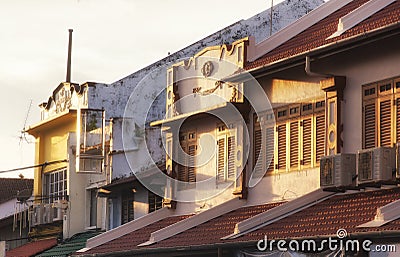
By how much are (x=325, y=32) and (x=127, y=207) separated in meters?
10.9

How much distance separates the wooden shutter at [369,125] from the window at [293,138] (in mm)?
1378

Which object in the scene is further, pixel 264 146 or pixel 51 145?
pixel 51 145

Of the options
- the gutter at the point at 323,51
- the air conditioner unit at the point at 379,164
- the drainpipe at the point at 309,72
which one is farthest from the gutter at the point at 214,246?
the gutter at the point at 323,51

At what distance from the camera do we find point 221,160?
24797 millimetres

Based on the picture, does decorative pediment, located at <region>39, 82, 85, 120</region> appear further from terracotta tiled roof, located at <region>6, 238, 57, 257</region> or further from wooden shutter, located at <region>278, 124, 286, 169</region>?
wooden shutter, located at <region>278, 124, 286, 169</region>

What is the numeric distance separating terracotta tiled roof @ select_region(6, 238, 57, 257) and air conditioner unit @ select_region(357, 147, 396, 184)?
55.4ft

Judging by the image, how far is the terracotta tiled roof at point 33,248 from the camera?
33906mm

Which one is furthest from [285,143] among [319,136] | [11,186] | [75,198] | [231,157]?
[11,186]

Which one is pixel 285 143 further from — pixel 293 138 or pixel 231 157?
pixel 231 157

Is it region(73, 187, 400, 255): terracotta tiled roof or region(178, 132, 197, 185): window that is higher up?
region(178, 132, 197, 185): window

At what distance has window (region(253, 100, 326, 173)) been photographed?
21359 millimetres

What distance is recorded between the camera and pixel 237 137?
2398 cm

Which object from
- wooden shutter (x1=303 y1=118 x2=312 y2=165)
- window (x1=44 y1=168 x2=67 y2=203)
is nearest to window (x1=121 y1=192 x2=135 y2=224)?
window (x1=44 y1=168 x2=67 y2=203)

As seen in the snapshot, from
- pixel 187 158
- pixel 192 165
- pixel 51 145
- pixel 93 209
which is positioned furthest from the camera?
pixel 51 145
